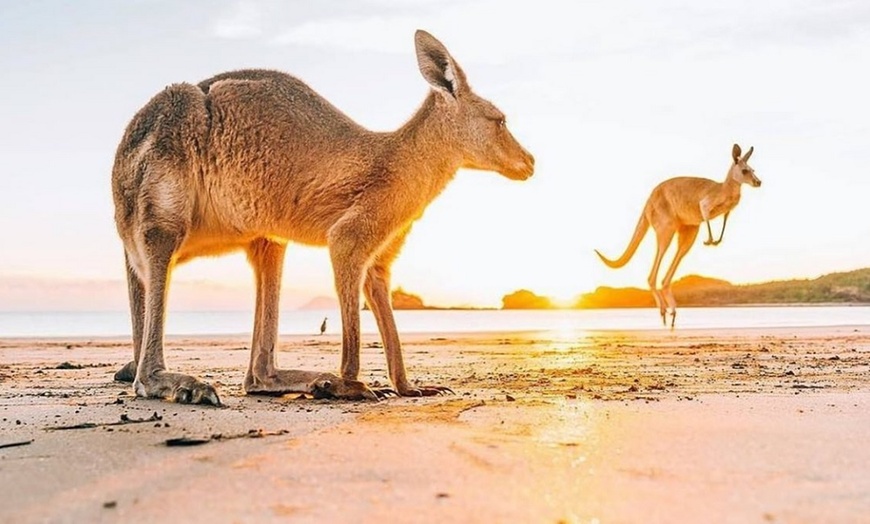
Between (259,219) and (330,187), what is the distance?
1.42 feet

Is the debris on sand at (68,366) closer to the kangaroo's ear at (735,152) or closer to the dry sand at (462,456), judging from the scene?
the dry sand at (462,456)

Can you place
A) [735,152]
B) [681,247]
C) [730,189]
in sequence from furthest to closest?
1. [681,247]
2. [730,189]
3. [735,152]

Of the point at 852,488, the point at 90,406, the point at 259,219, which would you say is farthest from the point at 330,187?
the point at 852,488

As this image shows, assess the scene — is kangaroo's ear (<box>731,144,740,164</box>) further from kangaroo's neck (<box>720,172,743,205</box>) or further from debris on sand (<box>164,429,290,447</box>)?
debris on sand (<box>164,429,290,447</box>)

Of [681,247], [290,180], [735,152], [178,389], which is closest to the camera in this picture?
[178,389]

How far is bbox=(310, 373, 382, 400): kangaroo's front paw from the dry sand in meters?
0.10

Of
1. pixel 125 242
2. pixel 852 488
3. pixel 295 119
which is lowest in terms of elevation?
pixel 852 488

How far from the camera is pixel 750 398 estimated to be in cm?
436

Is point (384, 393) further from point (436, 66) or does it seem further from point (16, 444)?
point (16, 444)

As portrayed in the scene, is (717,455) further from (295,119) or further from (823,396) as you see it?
(295,119)

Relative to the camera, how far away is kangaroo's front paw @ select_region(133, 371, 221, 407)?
4211 mm

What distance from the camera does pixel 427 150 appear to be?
495 centimetres

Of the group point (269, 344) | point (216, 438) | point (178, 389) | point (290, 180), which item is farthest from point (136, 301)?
point (216, 438)

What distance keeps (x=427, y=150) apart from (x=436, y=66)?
0.47m
